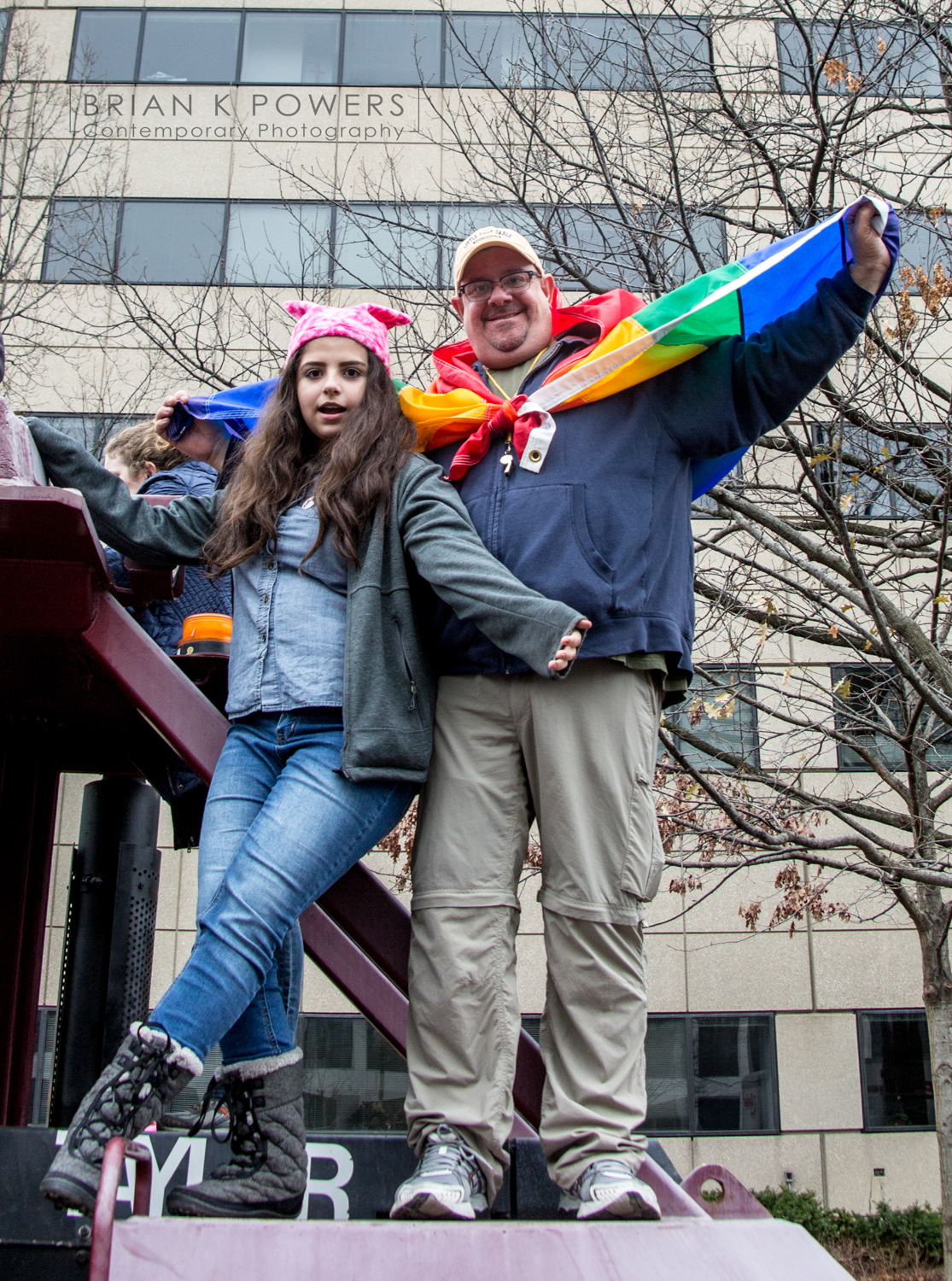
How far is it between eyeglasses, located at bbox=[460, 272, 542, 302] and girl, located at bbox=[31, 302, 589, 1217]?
0.24 meters

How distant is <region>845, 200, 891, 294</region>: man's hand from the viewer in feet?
8.01

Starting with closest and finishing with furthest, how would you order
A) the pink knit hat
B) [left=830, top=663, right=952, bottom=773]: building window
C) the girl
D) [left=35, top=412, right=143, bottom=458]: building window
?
the girl, the pink knit hat, [left=830, top=663, right=952, bottom=773]: building window, [left=35, top=412, right=143, bottom=458]: building window

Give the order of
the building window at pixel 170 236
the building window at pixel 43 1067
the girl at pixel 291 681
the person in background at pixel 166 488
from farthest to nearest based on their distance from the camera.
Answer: the building window at pixel 170 236, the building window at pixel 43 1067, the person in background at pixel 166 488, the girl at pixel 291 681

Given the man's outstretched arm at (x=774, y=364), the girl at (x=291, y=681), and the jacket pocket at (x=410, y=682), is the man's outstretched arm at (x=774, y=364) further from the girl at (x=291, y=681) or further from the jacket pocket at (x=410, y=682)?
the jacket pocket at (x=410, y=682)

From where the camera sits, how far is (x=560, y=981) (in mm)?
2219

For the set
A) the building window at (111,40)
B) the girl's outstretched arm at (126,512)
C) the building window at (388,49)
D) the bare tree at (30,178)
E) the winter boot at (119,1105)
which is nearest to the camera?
the winter boot at (119,1105)

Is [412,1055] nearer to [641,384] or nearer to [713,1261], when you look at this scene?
[713,1261]

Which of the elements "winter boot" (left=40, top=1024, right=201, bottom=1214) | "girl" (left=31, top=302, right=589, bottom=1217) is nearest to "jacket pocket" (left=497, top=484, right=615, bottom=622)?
"girl" (left=31, top=302, right=589, bottom=1217)

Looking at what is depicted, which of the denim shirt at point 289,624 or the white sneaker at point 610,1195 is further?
the denim shirt at point 289,624

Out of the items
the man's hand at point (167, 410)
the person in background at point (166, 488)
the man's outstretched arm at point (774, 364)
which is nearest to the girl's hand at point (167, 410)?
the man's hand at point (167, 410)

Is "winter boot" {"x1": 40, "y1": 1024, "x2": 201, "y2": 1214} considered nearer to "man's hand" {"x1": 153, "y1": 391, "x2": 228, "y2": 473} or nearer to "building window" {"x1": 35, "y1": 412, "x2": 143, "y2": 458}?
"man's hand" {"x1": 153, "y1": 391, "x2": 228, "y2": 473}

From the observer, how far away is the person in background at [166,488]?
331 centimetres

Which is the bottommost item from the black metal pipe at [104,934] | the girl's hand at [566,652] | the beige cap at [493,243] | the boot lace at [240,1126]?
the boot lace at [240,1126]

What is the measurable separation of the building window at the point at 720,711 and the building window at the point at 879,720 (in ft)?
2.09
